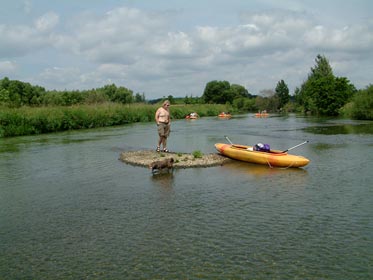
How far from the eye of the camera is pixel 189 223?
9602mm

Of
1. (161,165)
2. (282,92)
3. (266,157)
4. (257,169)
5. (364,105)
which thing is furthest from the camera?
(282,92)

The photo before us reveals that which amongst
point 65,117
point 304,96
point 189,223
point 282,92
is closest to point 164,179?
point 189,223

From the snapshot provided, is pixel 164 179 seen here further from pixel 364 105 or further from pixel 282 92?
pixel 282 92

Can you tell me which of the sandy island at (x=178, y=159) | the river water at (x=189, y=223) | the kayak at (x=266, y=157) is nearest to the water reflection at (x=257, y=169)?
the river water at (x=189, y=223)

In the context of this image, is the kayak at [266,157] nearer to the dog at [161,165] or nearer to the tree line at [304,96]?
the dog at [161,165]

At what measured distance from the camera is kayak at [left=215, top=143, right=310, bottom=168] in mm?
16125

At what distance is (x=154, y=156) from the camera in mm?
18828

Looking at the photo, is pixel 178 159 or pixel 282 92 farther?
pixel 282 92

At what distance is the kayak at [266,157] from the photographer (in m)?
16.1

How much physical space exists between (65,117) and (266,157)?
28.3m

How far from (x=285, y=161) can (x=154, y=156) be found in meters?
6.08

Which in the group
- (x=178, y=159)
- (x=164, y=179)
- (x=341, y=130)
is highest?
(x=341, y=130)

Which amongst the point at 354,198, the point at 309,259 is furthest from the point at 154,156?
the point at 309,259

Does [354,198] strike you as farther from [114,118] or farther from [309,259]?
[114,118]
